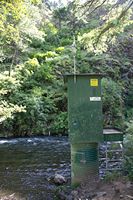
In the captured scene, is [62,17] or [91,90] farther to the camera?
[62,17]

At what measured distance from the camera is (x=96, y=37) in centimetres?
703

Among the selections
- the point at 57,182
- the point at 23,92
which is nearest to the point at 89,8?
the point at 57,182

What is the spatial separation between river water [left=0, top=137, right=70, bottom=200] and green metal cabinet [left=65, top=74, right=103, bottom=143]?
1283 mm

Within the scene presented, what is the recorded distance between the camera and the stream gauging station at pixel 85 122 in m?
5.65

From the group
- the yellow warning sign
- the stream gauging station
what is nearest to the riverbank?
the stream gauging station

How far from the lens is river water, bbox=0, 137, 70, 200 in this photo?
242 inches

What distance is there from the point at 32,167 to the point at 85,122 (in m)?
2.86

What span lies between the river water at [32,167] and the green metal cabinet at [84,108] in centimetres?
128

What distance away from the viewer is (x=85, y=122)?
569 cm

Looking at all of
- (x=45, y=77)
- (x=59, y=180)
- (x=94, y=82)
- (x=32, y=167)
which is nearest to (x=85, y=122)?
(x=94, y=82)

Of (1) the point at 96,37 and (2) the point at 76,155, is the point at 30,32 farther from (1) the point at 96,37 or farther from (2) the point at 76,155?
(2) the point at 76,155

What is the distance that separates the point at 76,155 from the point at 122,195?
50.2 inches

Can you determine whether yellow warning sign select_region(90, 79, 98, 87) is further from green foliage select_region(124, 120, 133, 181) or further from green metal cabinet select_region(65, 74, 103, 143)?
green foliage select_region(124, 120, 133, 181)

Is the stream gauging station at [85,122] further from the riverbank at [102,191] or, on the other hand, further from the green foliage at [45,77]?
the green foliage at [45,77]
